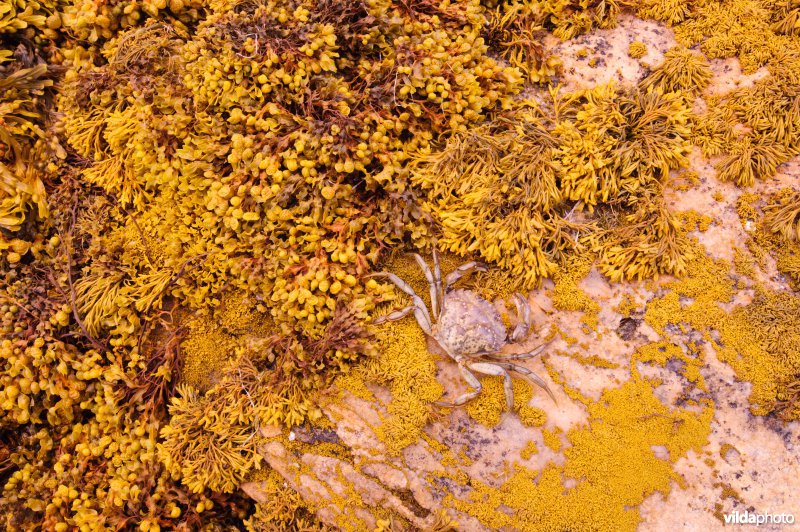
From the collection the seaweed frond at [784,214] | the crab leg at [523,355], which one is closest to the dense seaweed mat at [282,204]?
the seaweed frond at [784,214]

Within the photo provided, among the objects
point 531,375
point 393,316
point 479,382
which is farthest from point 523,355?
point 393,316

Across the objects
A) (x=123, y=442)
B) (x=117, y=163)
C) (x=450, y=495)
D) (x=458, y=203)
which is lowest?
(x=123, y=442)

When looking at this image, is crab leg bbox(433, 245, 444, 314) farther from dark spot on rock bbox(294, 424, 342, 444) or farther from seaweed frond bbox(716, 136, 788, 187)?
seaweed frond bbox(716, 136, 788, 187)

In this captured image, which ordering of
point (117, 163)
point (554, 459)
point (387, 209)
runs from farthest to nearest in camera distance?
point (117, 163)
point (387, 209)
point (554, 459)

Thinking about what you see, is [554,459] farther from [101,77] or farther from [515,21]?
[101,77]

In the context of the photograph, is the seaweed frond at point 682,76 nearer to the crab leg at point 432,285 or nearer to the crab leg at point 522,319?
the crab leg at point 522,319

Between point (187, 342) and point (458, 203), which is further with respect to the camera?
point (187, 342)

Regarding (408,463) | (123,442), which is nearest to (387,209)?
(408,463)

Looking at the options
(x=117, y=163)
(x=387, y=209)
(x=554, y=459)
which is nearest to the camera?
(x=554, y=459)
